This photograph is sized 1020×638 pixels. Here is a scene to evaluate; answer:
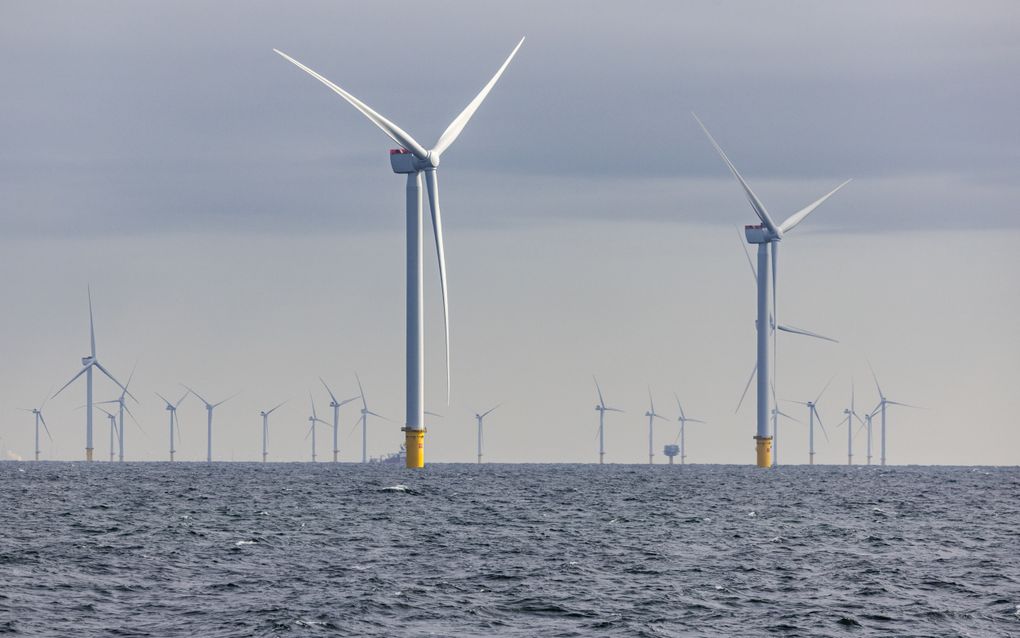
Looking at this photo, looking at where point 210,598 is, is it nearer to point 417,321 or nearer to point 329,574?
point 329,574

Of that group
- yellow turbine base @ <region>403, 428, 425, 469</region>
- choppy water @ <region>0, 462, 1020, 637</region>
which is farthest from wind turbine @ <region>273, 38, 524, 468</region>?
choppy water @ <region>0, 462, 1020, 637</region>

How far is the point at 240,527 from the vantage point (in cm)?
7875

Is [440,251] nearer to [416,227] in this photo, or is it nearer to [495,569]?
[416,227]

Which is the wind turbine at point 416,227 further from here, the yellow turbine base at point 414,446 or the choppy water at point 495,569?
the choppy water at point 495,569

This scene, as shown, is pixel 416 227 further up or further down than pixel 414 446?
further up

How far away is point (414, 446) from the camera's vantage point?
159125mm

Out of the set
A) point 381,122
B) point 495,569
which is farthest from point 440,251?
point 495,569

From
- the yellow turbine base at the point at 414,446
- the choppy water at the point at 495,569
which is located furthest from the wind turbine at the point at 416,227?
the choppy water at the point at 495,569

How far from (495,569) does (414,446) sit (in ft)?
328

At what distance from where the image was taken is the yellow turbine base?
518 ft

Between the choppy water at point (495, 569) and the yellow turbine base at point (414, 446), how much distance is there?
5285 cm

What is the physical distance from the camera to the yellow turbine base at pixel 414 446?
158 m

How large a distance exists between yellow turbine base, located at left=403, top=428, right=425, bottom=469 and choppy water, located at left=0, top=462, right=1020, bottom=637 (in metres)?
52.9

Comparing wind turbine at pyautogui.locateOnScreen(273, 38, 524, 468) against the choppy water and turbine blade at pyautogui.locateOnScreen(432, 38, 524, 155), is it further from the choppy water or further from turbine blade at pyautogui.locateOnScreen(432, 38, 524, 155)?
the choppy water
